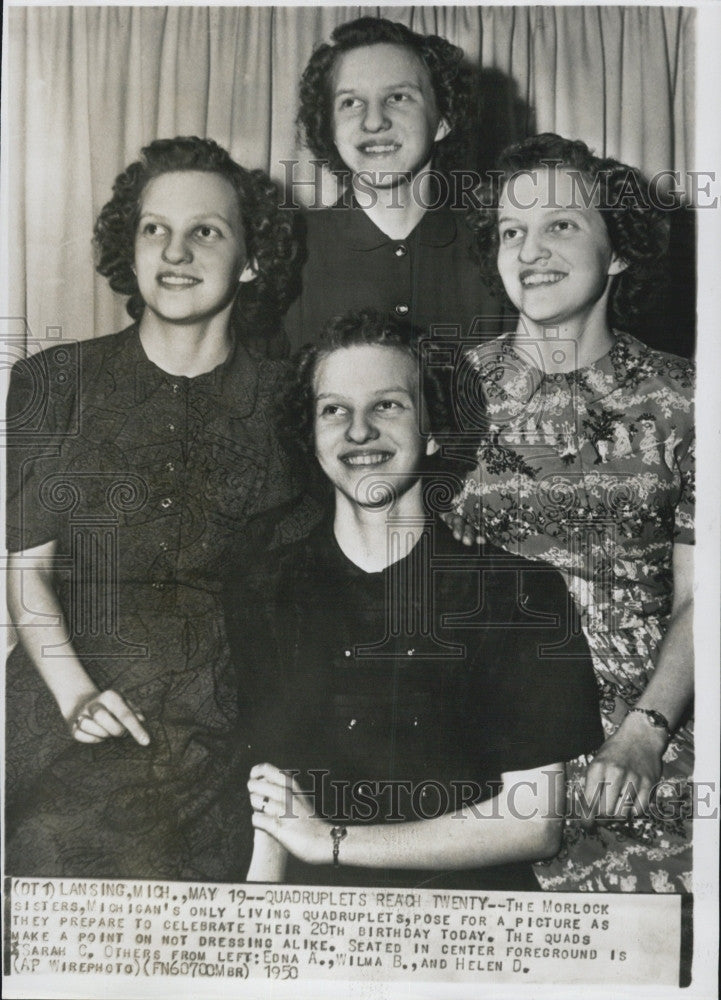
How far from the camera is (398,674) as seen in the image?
224cm

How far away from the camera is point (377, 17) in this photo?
2.32 metres

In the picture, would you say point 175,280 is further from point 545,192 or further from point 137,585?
point 545,192

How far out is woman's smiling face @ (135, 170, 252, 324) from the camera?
2299 mm

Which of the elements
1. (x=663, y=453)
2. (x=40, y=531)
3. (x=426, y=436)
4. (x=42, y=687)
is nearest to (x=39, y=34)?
(x=40, y=531)

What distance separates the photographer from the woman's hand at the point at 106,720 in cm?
228

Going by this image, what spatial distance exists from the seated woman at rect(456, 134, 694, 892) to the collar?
83mm

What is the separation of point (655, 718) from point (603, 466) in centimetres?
62

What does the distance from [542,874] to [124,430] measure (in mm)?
1480

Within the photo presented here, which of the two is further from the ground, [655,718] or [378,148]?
[378,148]

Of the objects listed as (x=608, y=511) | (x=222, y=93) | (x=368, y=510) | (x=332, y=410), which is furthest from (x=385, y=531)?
(x=222, y=93)

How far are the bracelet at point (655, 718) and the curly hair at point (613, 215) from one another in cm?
93

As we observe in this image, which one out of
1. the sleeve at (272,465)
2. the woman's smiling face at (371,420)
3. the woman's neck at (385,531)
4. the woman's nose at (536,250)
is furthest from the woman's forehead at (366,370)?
the woman's nose at (536,250)

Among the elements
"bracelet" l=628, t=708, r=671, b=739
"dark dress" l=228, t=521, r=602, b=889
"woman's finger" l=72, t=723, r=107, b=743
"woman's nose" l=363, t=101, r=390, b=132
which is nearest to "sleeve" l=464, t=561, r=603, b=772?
"dark dress" l=228, t=521, r=602, b=889

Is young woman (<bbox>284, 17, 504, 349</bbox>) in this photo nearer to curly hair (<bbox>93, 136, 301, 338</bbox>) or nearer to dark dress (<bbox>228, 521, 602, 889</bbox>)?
curly hair (<bbox>93, 136, 301, 338</bbox>)
